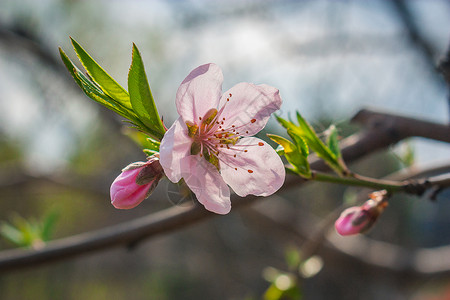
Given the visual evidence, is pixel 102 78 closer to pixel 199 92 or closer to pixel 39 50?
pixel 199 92

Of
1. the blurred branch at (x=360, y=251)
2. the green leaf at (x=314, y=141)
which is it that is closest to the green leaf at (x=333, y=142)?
the green leaf at (x=314, y=141)

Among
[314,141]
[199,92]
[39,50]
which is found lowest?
[314,141]

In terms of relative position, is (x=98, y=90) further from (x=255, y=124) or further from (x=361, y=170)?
(x=361, y=170)

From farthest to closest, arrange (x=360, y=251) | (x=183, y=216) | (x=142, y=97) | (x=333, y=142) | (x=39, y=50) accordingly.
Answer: (x=39, y=50), (x=360, y=251), (x=183, y=216), (x=333, y=142), (x=142, y=97)

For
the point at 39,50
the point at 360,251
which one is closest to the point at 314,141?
the point at 360,251

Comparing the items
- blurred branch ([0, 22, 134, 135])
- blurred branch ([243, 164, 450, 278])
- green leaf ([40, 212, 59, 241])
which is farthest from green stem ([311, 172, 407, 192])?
blurred branch ([0, 22, 134, 135])

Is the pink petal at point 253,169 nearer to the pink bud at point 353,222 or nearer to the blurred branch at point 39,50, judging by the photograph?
the pink bud at point 353,222
